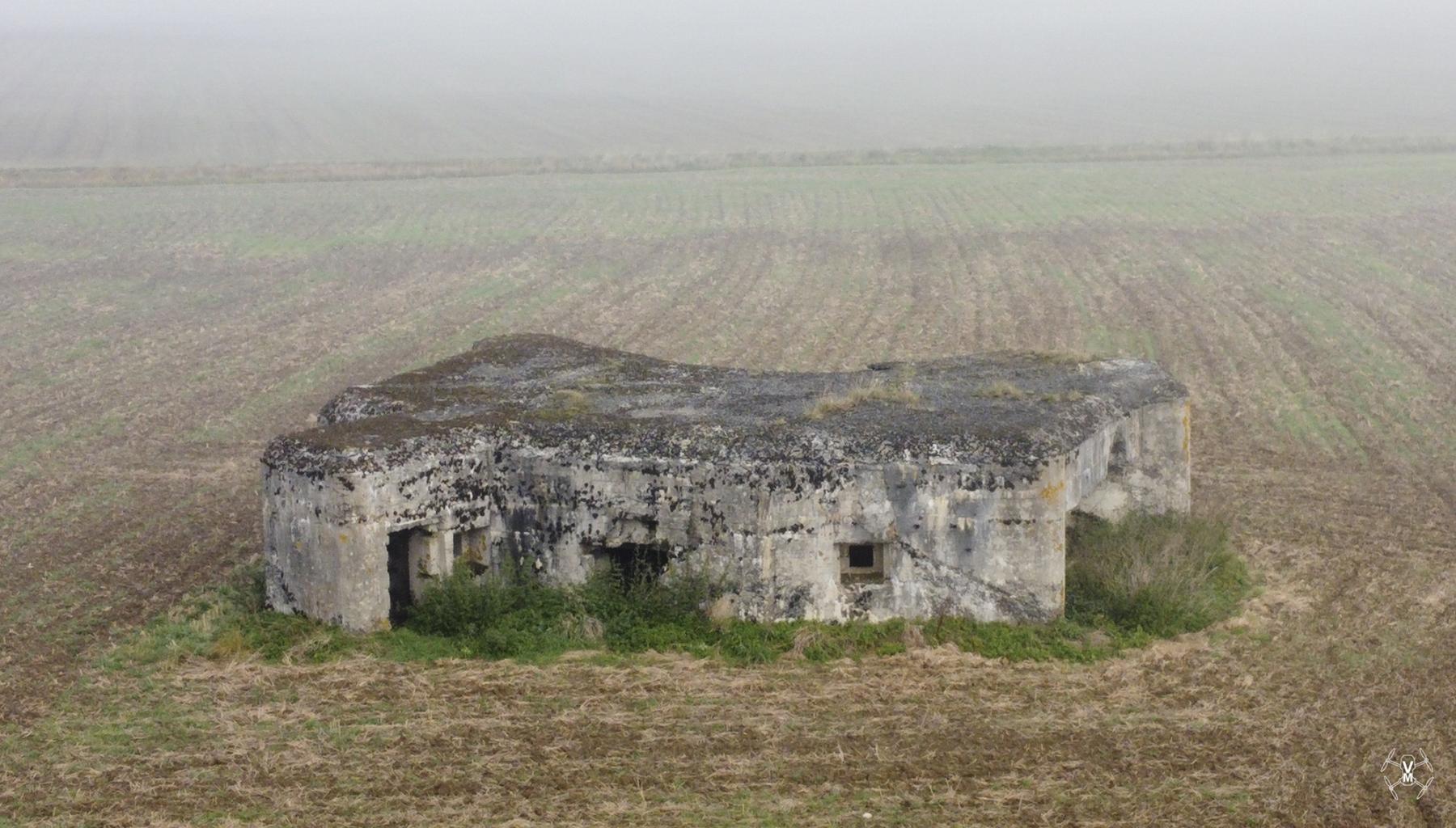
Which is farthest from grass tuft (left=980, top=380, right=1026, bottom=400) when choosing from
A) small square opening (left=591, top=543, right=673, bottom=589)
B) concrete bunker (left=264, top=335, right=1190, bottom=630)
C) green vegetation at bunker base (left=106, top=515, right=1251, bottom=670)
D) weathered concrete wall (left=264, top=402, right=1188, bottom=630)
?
small square opening (left=591, top=543, right=673, bottom=589)

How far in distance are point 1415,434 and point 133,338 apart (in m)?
23.7

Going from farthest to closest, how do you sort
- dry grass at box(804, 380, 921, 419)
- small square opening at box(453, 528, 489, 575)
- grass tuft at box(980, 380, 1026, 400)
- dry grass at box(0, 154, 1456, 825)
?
grass tuft at box(980, 380, 1026, 400), dry grass at box(804, 380, 921, 419), small square opening at box(453, 528, 489, 575), dry grass at box(0, 154, 1456, 825)

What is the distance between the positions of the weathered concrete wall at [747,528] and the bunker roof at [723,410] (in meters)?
0.20

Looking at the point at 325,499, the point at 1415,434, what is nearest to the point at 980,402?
the point at 325,499

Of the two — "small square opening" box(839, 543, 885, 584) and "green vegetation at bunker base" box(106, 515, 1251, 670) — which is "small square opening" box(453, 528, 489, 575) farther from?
"small square opening" box(839, 543, 885, 584)

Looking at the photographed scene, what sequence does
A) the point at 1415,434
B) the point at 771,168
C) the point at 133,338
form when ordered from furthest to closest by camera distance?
the point at 771,168 → the point at 133,338 → the point at 1415,434

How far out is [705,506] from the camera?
54.6ft

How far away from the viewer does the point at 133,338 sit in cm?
3384

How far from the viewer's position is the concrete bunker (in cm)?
1645

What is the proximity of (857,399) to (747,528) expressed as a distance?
8.40ft

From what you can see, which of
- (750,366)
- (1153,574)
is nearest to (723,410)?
(1153,574)

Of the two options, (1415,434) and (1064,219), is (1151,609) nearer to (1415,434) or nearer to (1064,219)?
(1415,434)

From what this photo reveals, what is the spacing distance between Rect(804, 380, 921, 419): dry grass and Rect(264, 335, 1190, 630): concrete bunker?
100 millimetres

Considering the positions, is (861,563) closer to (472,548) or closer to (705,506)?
(705,506)
